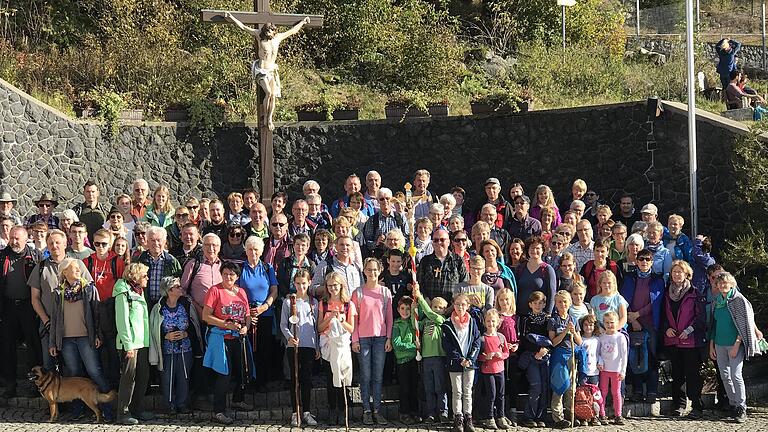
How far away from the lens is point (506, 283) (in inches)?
354

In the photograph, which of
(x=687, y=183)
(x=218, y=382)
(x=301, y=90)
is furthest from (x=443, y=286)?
(x=301, y=90)

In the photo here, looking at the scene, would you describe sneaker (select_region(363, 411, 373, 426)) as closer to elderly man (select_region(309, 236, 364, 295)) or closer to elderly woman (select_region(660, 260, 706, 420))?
elderly man (select_region(309, 236, 364, 295))

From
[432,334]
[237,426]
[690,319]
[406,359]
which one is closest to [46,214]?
[237,426]

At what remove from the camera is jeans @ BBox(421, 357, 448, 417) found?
8688 mm

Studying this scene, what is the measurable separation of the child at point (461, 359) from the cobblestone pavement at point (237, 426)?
0.61 ft

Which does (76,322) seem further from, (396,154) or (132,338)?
(396,154)

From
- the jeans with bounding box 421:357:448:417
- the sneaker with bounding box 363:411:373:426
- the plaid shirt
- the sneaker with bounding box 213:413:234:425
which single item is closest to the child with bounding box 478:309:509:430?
the jeans with bounding box 421:357:448:417

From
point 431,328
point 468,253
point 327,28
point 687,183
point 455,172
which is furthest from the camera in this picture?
point 327,28

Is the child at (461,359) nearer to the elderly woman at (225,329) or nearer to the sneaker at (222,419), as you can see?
the elderly woman at (225,329)

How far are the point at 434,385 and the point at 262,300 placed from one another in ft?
5.35

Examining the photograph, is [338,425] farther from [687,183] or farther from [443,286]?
[687,183]

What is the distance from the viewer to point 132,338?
27.8ft

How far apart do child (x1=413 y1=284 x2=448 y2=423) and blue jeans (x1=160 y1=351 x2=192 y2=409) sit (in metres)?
1.97

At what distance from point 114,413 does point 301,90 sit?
7.78 metres
